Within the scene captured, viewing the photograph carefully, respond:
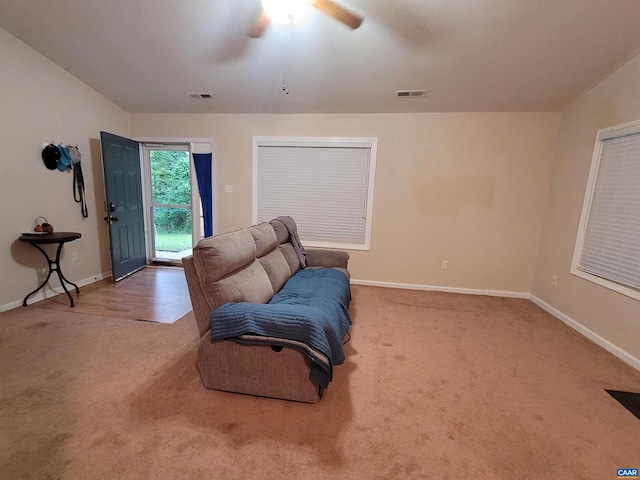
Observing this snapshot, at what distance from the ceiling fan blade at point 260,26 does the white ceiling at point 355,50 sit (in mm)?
52

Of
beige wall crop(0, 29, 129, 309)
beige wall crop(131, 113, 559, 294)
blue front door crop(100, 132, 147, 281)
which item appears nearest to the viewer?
beige wall crop(0, 29, 129, 309)

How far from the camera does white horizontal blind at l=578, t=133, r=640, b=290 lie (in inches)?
93.6

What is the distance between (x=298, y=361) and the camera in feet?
5.33

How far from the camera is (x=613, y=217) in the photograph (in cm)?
257

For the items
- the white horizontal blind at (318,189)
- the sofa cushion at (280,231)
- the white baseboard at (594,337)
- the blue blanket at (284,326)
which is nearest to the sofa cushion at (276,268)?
the sofa cushion at (280,231)

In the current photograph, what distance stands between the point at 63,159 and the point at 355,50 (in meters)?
3.44

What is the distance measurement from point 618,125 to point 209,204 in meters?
4.78

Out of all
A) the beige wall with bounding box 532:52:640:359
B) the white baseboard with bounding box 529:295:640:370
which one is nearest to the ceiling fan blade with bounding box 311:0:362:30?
the beige wall with bounding box 532:52:640:359

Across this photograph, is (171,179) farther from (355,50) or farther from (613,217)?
(613,217)

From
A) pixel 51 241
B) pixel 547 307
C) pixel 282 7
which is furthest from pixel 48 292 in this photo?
pixel 547 307

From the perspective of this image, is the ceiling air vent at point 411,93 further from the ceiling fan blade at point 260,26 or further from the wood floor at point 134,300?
the wood floor at point 134,300

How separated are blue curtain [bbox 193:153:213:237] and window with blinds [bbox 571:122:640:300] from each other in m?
4.64

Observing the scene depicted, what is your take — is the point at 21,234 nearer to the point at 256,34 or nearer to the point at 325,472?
the point at 256,34
